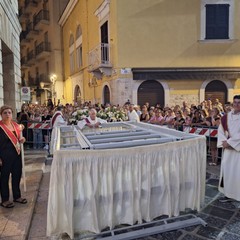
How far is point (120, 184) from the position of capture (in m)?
4.04

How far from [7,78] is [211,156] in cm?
778

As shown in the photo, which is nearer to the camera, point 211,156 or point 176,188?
point 176,188

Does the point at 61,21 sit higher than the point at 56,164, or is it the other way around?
the point at 61,21

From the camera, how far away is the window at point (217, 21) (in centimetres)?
1567

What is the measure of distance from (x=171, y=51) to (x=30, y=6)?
91.4 ft

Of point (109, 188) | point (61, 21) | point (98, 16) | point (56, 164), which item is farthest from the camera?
point (61, 21)

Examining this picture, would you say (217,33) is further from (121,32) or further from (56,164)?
(56,164)

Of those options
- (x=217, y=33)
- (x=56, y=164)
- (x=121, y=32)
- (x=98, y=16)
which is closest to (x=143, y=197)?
(x=56, y=164)

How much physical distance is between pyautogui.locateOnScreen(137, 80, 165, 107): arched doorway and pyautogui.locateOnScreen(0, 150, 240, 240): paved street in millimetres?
10163

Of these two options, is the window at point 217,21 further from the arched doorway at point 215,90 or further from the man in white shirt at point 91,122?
the man in white shirt at point 91,122

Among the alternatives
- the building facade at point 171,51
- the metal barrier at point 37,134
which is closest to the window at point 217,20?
the building facade at point 171,51

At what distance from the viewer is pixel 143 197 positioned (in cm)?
425

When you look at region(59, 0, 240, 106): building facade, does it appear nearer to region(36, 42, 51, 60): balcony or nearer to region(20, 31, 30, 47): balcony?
region(36, 42, 51, 60): balcony

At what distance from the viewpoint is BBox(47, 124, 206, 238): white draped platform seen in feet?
12.5
